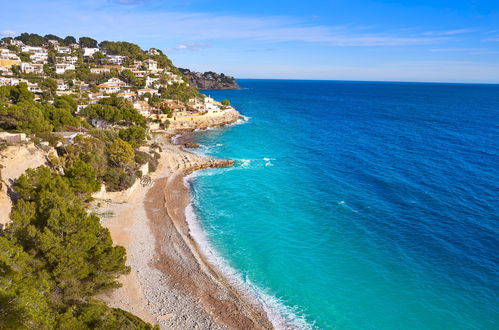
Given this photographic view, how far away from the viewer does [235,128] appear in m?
80.5

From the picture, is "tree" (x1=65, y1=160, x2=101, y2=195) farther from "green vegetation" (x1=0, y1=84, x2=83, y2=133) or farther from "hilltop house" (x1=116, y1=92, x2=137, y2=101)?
"hilltop house" (x1=116, y1=92, x2=137, y2=101)

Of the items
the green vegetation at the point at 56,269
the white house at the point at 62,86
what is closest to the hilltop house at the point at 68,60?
the white house at the point at 62,86

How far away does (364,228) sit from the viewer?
3125cm

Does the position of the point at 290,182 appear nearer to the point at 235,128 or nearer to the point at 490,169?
the point at 490,169

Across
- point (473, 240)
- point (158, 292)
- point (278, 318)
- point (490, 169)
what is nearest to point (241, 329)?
point (278, 318)

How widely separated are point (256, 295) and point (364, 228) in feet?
45.7

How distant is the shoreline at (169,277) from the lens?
65.1 feet

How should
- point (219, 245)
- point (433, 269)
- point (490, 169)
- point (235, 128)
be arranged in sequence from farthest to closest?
point (235, 128)
point (490, 169)
point (219, 245)
point (433, 269)

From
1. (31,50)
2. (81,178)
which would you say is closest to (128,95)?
(81,178)

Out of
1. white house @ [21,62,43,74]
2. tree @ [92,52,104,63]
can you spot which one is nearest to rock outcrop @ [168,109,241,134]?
white house @ [21,62,43,74]

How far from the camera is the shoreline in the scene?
19.8 metres

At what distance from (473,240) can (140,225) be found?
28.9 m

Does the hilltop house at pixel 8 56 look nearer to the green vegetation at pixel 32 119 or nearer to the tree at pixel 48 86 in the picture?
the tree at pixel 48 86

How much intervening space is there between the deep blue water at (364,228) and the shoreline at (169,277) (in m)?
2.13
